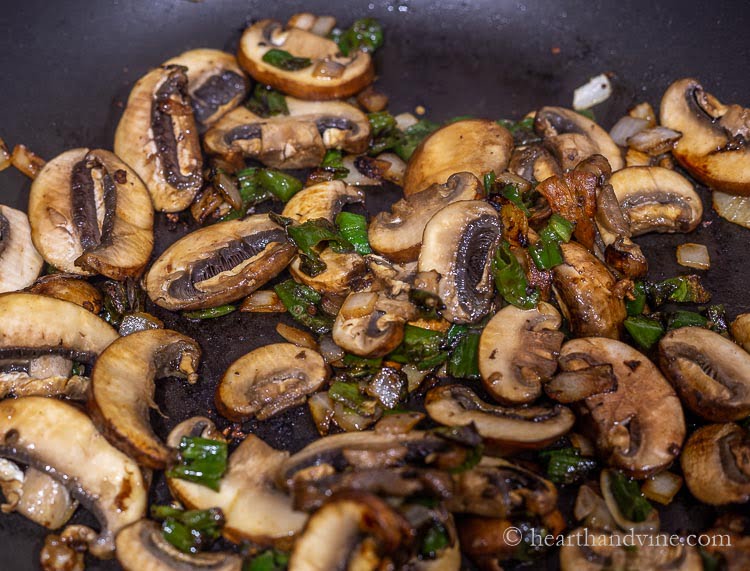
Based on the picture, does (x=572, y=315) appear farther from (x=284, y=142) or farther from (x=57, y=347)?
(x=57, y=347)

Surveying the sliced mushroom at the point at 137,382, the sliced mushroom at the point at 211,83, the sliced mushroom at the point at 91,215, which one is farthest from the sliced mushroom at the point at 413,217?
the sliced mushroom at the point at 211,83

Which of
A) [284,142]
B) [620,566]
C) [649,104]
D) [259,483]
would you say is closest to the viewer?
[620,566]

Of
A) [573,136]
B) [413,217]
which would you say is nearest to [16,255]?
[413,217]

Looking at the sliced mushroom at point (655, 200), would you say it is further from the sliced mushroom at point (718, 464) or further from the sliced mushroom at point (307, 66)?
the sliced mushroom at point (307, 66)

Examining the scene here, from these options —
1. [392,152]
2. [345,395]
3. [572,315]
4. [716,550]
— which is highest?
[392,152]

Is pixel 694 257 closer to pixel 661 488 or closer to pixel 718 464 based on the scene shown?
pixel 718 464

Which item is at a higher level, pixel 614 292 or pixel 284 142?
pixel 284 142

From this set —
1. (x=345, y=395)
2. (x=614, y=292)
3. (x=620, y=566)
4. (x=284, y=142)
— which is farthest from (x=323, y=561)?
(x=284, y=142)
